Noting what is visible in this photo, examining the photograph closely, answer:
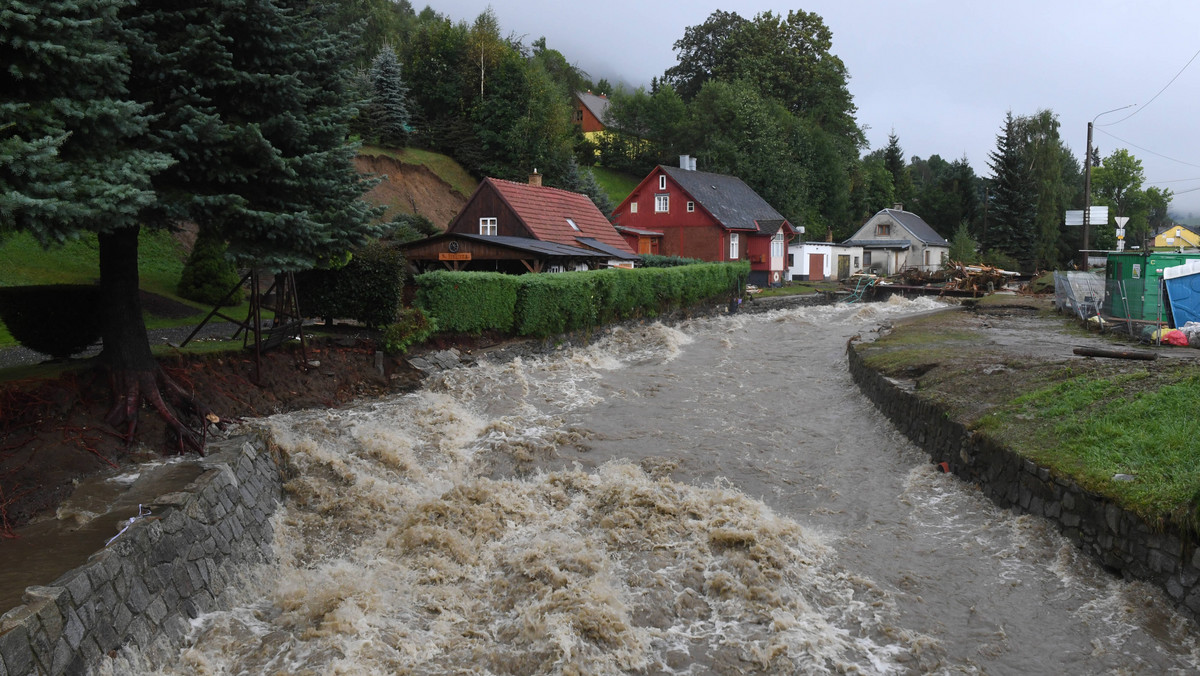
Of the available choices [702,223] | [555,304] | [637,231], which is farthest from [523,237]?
[702,223]

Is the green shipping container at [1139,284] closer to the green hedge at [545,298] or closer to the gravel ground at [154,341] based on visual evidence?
the green hedge at [545,298]

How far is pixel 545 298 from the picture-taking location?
22.9m

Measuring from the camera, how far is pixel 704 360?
80.0ft

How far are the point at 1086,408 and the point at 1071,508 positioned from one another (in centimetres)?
277

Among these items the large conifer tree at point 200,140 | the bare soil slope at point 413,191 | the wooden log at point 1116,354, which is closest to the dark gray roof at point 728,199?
the bare soil slope at point 413,191

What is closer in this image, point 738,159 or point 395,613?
point 395,613

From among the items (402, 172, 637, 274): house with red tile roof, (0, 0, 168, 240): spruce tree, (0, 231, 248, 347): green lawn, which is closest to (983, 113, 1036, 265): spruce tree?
(402, 172, 637, 274): house with red tile roof

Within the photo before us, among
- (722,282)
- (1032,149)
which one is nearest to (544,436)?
(722,282)

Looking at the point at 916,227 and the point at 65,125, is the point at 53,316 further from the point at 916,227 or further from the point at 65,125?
the point at 916,227

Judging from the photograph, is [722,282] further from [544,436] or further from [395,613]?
[395,613]

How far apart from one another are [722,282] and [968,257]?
31.5 meters

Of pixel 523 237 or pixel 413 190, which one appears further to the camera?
pixel 413 190

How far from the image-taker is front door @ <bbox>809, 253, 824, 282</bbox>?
193ft

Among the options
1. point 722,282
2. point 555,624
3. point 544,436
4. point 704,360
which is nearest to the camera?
point 555,624
